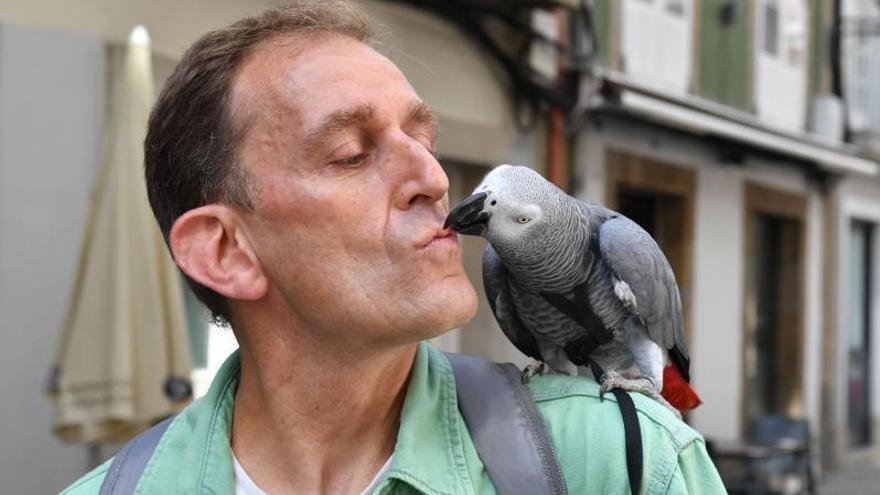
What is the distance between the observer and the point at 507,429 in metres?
1.47

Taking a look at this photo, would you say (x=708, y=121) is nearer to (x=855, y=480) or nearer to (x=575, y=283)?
(x=855, y=480)

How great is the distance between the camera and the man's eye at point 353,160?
4.96 ft

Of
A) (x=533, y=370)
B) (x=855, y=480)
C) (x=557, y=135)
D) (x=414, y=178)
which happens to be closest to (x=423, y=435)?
(x=533, y=370)

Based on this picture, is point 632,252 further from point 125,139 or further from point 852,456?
point 852,456

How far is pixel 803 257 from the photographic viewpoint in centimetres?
1293

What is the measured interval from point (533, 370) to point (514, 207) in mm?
246

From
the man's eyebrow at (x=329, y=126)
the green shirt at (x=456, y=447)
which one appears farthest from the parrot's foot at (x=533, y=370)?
the man's eyebrow at (x=329, y=126)

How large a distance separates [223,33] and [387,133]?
31 centimetres

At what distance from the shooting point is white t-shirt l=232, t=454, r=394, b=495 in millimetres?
1538

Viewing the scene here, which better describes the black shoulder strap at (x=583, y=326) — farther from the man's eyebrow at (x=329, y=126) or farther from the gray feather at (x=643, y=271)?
the man's eyebrow at (x=329, y=126)

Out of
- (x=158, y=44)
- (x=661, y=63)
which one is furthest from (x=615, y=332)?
(x=661, y=63)

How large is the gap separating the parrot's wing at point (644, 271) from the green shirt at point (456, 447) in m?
0.21

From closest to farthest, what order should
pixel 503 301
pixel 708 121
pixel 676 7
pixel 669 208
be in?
1. pixel 503 301
2. pixel 708 121
3. pixel 676 7
4. pixel 669 208

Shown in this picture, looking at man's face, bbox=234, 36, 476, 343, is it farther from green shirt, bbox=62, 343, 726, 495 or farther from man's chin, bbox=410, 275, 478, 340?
green shirt, bbox=62, 343, 726, 495
